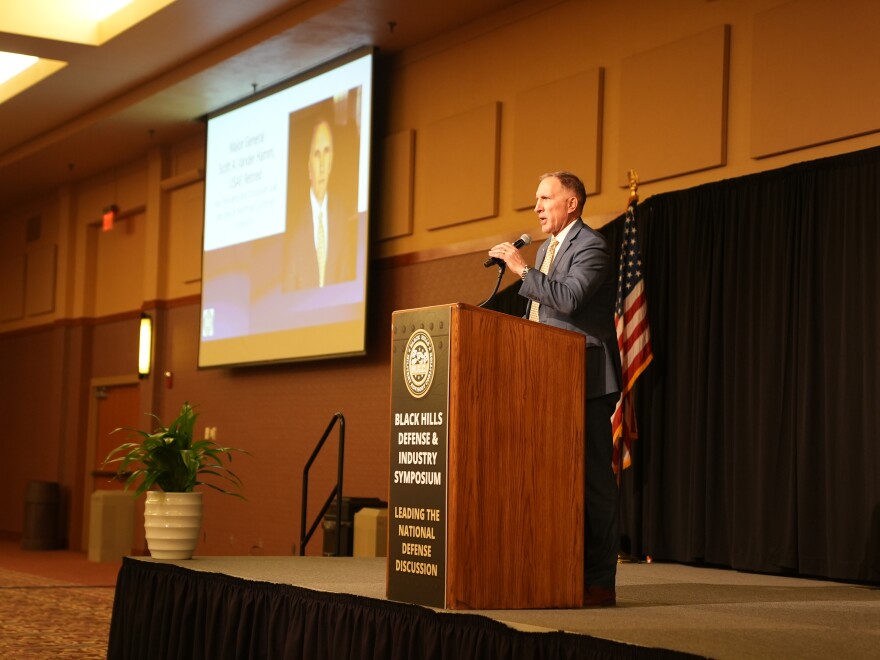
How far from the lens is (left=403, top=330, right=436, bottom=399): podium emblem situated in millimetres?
3430

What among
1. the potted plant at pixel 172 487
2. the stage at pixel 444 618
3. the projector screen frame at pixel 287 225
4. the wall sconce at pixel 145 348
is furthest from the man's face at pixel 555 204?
the wall sconce at pixel 145 348

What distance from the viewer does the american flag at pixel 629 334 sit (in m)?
6.27

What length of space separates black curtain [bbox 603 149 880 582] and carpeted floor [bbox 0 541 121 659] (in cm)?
305

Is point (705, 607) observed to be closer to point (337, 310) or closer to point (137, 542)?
point (337, 310)

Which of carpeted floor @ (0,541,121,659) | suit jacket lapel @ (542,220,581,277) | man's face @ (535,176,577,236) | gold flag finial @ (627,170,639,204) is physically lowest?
carpeted floor @ (0,541,121,659)

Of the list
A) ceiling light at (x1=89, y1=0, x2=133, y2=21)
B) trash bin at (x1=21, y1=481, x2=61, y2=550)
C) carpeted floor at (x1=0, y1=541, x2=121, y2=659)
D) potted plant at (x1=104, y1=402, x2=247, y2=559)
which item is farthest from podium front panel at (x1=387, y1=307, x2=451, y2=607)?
trash bin at (x1=21, y1=481, x2=61, y2=550)

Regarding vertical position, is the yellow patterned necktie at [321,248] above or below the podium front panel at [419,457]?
above

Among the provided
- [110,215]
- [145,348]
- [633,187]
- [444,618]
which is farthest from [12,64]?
[444,618]

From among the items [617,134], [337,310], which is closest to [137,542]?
[337,310]

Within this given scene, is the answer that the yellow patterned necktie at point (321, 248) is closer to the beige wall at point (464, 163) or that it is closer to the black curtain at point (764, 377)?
the beige wall at point (464, 163)

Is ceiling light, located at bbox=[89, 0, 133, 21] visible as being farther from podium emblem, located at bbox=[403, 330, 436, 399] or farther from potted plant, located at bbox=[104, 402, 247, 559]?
podium emblem, located at bbox=[403, 330, 436, 399]

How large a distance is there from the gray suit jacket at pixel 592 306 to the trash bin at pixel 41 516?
10.6 m

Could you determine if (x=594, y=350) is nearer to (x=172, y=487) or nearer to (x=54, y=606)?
(x=172, y=487)

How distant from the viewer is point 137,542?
11812 mm
